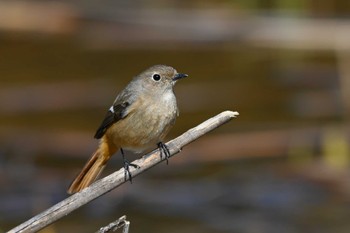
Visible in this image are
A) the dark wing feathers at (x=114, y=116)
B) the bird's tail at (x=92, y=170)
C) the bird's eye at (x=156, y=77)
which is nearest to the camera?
the bird's tail at (x=92, y=170)

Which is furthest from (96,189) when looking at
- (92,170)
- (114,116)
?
→ (114,116)

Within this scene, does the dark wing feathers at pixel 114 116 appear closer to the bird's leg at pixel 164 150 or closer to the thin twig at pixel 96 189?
the bird's leg at pixel 164 150

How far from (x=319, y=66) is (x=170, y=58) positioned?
1.80 m

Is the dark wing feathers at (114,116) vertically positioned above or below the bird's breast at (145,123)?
above

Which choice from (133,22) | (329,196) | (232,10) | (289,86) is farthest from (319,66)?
(329,196)

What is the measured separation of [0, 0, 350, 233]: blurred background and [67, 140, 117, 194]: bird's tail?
1430mm

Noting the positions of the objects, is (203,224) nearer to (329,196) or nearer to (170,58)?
(329,196)

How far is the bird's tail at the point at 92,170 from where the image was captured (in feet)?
20.0

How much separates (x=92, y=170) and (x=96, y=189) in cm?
110

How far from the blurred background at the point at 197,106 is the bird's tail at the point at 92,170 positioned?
4.69ft

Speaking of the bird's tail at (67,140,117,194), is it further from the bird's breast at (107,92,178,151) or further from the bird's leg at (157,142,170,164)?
the bird's leg at (157,142,170,164)

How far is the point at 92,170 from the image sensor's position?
20.5ft

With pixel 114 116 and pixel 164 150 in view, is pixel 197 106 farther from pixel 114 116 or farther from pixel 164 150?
pixel 164 150

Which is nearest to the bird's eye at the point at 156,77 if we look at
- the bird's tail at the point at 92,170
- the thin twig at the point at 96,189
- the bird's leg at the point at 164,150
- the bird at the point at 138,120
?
the bird at the point at 138,120
